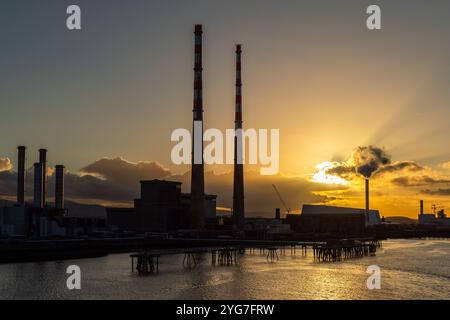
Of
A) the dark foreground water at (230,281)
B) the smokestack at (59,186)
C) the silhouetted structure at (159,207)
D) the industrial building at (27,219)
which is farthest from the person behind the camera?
the silhouetted structure at (159,207)

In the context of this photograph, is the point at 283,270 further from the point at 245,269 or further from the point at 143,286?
the point at 143,286

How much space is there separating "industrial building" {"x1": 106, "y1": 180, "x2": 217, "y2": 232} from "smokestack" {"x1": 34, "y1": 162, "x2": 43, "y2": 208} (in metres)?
28.9

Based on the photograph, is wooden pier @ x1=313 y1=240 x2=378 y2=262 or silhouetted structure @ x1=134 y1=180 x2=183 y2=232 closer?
wooden pier @ x1=313 y1=240 x2=378 y2=262

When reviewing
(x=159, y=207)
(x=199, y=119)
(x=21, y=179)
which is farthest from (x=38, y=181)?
(x=199, y=119)

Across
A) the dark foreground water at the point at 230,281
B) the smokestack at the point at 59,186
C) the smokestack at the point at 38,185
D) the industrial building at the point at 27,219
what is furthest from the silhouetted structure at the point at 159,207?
the dark foreground water at the point at 230,281

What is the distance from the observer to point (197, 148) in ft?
451

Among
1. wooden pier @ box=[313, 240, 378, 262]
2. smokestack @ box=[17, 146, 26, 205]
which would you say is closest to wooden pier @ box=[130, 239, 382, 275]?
wooden pier @ box=[313, 240, 378, 262]

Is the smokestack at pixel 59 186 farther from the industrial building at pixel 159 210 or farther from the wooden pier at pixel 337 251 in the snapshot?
the wooden pier at pixel 337 251

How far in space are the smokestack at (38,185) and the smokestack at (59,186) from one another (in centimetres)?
703

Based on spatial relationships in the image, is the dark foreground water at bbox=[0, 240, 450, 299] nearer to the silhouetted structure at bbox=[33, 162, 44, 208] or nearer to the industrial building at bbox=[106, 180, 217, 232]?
the silhouetted structure at bbox=[33, 162, 44, 208]

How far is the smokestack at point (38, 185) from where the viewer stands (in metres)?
144

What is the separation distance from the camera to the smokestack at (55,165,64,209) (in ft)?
497

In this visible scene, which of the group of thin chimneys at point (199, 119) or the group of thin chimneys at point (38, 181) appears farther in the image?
the group of thin chimneys at point (38, 181)
